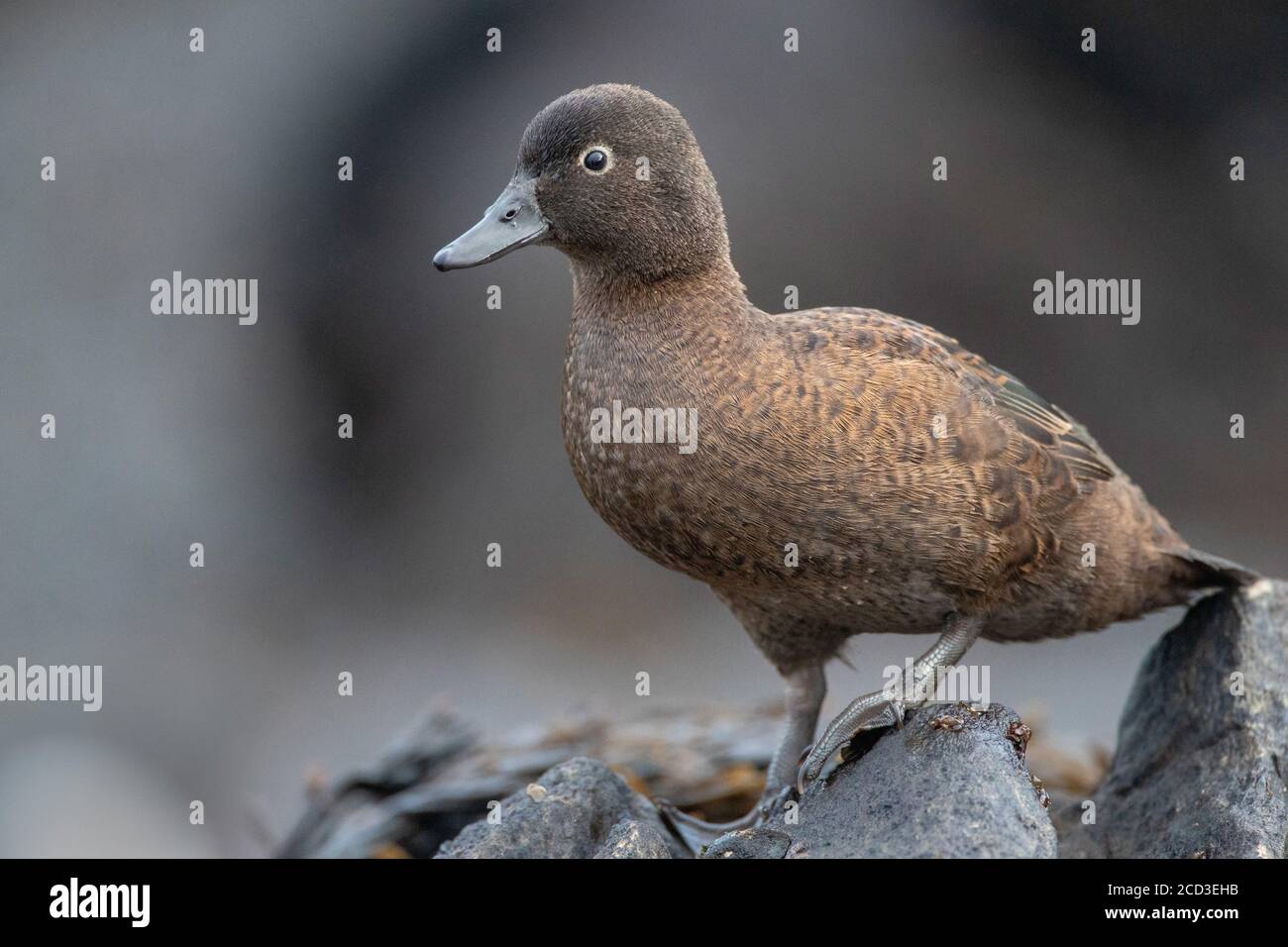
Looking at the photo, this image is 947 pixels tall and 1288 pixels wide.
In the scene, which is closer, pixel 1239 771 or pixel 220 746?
pixel 1239 771

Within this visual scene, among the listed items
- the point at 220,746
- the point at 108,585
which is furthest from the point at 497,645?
the point at 108,585

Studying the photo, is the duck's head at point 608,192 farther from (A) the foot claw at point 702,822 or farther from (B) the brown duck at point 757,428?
(A) the foot claw at point 702,822

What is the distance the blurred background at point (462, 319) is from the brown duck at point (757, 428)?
3.39 metres

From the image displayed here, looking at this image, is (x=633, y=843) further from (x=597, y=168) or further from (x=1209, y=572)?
(x=1209, y=572)

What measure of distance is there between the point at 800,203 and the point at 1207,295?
2.24 m

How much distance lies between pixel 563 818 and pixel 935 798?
109 cm

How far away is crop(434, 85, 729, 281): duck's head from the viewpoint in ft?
13.1

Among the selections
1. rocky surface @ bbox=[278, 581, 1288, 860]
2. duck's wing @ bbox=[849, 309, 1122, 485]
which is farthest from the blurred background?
duck's wing @ bbox=[849, 309, 1122, 485]

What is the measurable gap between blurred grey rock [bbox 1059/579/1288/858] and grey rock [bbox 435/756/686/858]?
1.38 metres

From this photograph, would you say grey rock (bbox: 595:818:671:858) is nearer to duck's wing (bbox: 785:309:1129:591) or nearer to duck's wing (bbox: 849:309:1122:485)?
duck's wing (bbox: 785:309:1129:591)

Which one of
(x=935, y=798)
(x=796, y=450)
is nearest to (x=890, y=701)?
(x=935, y=798)

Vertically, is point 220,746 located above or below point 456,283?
below
